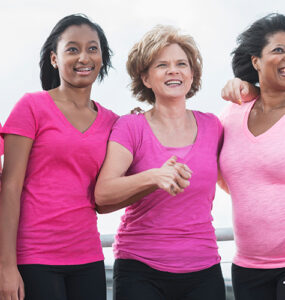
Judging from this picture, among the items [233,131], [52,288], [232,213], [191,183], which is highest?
[233,131]

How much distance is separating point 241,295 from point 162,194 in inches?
18.4

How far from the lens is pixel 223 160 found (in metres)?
2.10

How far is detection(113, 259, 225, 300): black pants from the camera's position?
187 cm

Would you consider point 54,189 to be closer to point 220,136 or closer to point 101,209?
point 101,209

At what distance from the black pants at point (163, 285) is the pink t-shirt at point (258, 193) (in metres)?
0.18

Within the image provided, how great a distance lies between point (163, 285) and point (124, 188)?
359 mm

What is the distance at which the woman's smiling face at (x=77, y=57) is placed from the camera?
2.05 metres

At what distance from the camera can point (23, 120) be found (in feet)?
6.16

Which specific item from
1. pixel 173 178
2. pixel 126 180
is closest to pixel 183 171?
pixel 173 178

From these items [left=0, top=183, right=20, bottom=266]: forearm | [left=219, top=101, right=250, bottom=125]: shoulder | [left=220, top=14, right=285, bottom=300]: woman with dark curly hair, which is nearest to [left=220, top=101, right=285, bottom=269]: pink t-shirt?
[left=220, top=14, right=285, bottom=300]: woman with dark curly hair

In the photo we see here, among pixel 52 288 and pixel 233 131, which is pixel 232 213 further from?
pixel 52 288

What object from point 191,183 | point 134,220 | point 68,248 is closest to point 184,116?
point 191,183

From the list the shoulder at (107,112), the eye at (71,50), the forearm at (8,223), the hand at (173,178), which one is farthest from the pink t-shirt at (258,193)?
the forearm at (8,223)

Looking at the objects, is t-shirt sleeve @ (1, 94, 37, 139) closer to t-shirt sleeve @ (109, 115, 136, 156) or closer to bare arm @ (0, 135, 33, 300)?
bare arm @ (0, 135, 33, 300)
